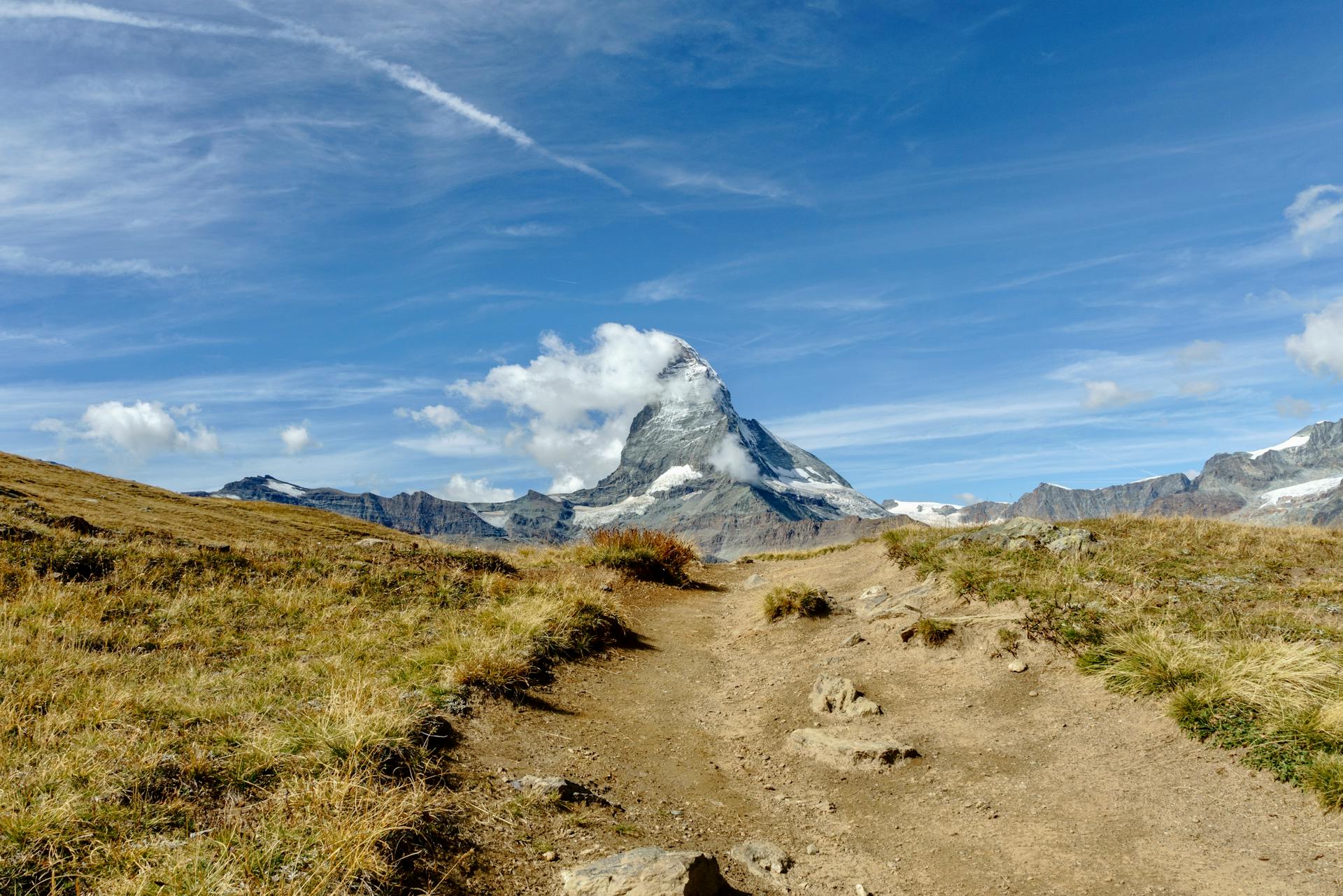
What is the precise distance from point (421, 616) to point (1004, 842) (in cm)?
1033

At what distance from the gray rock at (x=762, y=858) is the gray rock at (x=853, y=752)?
213 centimetres

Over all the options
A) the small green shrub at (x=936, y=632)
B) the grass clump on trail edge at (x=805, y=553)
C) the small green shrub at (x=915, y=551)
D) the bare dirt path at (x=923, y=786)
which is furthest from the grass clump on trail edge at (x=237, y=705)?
the grass clump on trail edge at (x=805, y=553)

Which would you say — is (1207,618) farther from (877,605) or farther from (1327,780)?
(877,605)

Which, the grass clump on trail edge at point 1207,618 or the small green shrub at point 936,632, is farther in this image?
the small green shrub at point 936,632

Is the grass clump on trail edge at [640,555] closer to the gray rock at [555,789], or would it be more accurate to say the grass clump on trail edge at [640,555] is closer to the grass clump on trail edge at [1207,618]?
the grass clump on trail edge at [1207,618]

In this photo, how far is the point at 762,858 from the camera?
21.4 feet

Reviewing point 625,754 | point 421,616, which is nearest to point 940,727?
point 625,754

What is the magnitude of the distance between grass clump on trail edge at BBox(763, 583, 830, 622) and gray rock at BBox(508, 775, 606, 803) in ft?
28.4

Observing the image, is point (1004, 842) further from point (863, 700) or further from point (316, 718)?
point (316, 718)

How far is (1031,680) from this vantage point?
10.2 metres

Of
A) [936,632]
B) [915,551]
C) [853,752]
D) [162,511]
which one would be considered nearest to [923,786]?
[853,752]

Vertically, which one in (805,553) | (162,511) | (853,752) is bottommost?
(853,752)

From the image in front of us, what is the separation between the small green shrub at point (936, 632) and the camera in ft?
38.9

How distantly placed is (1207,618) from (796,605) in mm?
7005
